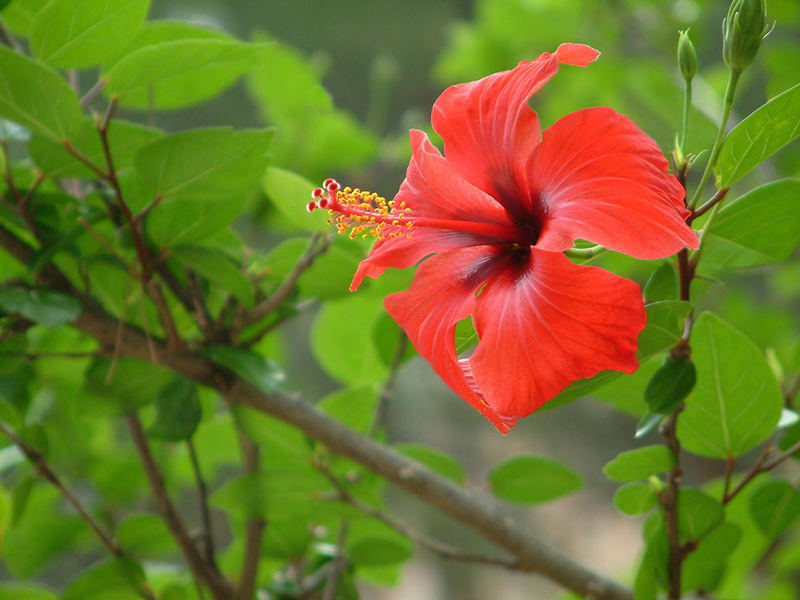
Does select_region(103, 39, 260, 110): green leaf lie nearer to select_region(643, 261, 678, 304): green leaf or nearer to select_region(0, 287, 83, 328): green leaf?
select_region(0, 287, 83, 328): green leaf

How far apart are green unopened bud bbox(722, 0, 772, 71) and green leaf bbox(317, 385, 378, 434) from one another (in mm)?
383

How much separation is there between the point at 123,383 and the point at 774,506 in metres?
0.45

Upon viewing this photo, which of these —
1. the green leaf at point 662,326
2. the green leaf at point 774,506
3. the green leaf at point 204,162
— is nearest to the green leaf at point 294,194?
the green leaf at point 204,162

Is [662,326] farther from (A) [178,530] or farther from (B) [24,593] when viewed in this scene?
(B) [24,593]

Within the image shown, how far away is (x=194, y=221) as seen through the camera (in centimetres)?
50

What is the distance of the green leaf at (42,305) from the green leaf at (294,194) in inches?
5.5

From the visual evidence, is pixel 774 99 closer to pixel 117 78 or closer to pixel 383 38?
pixel 117 78

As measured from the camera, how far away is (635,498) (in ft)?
1.57

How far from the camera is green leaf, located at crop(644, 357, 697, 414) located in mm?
375

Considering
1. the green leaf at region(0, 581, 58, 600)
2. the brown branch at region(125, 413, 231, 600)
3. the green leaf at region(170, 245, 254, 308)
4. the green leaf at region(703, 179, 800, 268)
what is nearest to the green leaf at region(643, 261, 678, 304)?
the green leaf at region(703, 179, 800, 268)

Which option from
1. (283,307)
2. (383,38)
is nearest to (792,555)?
(283,307)

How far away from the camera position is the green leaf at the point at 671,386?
375mm

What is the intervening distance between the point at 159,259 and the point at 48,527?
38 centimetres

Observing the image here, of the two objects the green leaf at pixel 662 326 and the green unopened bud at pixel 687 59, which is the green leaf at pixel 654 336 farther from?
the green unopened bud at pixel 687 59
